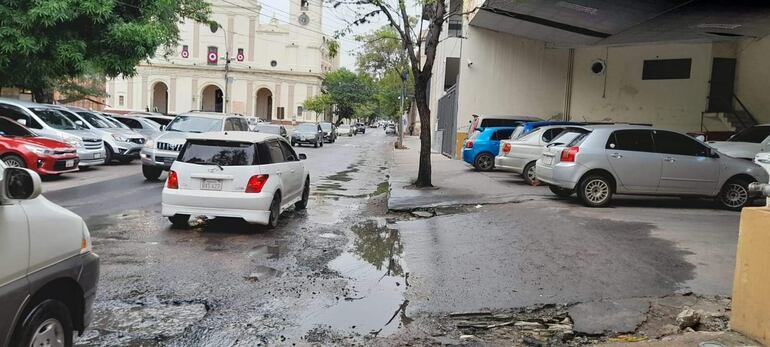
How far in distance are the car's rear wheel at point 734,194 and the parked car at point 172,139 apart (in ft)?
37.4

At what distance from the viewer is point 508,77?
23.8 m

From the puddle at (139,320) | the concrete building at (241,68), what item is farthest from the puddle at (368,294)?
the concrete building at (241,68)

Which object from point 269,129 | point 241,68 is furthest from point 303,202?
point 241,68

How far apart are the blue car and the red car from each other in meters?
11.1

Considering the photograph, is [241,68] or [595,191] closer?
[595,191]

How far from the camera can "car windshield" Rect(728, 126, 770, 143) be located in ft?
45.2

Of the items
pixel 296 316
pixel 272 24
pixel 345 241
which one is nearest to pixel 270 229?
pixel 345 241

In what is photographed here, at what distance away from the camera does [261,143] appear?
917 centimetres

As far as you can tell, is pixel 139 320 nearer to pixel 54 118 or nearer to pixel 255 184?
pixel 255 184

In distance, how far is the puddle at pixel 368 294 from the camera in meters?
5.28

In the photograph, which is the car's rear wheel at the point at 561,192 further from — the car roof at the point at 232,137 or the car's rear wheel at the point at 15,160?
the car's rear wheel at the point at 15,160

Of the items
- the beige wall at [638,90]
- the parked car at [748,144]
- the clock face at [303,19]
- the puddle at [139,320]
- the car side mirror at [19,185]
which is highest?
the clock face at [303,19]

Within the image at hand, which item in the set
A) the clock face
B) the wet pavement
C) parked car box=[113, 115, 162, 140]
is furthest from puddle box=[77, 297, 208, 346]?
the clock face

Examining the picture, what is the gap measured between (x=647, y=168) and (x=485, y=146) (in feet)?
Answer: 26.2
